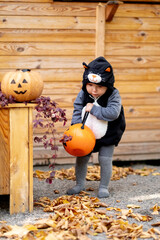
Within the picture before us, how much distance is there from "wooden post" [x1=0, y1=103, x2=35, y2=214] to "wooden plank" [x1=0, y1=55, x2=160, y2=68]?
2218 mm

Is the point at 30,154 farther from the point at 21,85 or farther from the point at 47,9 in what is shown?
the point at 47,9

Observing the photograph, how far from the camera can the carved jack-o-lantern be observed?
364 centimetres

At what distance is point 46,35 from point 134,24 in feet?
4.22

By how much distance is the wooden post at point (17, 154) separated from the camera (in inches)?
143

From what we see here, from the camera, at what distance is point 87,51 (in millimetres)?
5918

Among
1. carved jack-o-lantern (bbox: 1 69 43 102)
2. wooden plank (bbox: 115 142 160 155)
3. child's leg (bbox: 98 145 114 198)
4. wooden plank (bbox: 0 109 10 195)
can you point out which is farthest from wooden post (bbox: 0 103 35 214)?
wooden plank (bbox: 115 142 160 155)

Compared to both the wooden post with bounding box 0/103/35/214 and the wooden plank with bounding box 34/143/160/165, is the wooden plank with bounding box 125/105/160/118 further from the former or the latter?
the wooden post with bounding box 0/103/35/214

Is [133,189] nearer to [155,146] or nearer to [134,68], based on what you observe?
[155,146]

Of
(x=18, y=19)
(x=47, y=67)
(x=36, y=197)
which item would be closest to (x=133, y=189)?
(x=36, y=197)

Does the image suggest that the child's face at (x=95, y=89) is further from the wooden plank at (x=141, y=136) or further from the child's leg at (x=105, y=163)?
the wooden plank at (x=141, y=136)

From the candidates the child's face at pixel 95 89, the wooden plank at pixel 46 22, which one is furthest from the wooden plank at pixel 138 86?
the child's face at pixel 95 89

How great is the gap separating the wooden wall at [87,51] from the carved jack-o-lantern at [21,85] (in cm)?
208

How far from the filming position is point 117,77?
19.9 ft

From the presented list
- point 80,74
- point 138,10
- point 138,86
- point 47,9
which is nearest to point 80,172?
point 80,74
